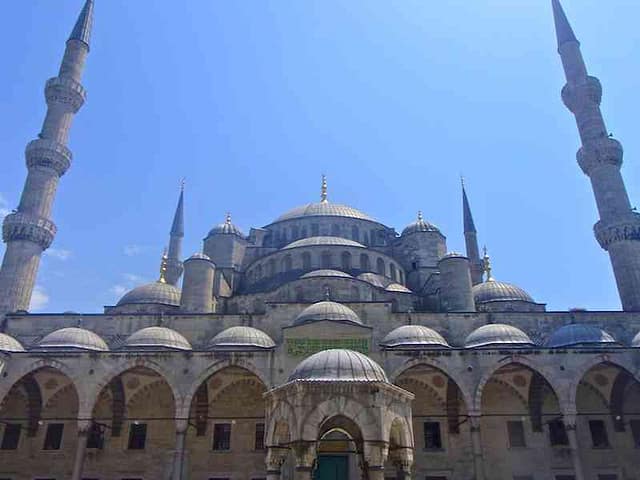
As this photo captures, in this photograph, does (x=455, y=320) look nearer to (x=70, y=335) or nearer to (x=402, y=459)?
(x=402, y=459)

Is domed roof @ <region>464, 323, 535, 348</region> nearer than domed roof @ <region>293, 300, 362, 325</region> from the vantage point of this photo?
Yes

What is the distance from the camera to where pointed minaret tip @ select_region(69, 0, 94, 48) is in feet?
82.5

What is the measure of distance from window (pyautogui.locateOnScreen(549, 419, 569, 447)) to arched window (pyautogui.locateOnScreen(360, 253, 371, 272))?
9248mm

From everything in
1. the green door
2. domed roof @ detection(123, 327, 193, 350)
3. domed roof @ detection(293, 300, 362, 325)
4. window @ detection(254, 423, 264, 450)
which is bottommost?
the green door

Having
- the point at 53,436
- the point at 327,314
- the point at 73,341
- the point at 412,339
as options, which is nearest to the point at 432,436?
the point at 412,339

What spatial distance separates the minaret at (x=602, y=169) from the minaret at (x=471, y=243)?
6780mm

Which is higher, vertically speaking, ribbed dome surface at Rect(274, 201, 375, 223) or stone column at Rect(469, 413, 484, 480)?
ribbed dome surface at Rect(274, 201, 375, 223)

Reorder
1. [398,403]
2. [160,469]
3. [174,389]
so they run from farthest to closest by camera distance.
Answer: [160,469], [174,389], [398,403]

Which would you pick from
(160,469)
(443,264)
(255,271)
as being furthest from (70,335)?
(443,264)

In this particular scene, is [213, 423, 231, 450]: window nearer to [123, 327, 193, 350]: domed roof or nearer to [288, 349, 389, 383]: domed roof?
[123, 327, 193, 350]: domed roof

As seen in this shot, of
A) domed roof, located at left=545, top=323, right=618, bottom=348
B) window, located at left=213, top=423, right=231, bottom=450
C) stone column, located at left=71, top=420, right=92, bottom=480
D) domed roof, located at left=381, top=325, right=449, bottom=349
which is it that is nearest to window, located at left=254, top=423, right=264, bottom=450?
window, located at left=213, top=423, right=231, bottom=450

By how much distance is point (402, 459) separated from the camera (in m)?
7.80

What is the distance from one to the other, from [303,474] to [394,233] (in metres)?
21.2

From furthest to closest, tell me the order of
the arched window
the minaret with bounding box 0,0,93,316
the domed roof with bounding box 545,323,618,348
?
the arched window → the minaret with bounding box 0,0,93,316 → the domed roof with bounding box 545,323,618,348
